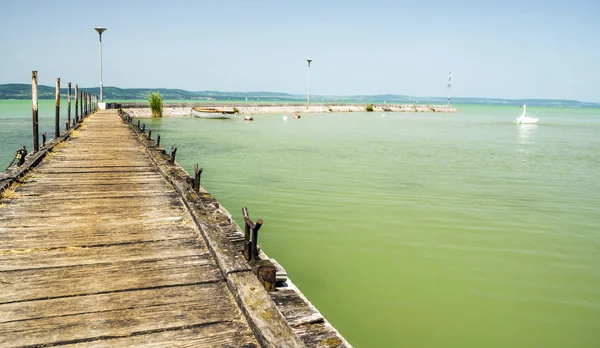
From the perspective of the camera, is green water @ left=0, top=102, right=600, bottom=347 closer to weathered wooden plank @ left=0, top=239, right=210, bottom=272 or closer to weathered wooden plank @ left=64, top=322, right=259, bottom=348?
weathered wooden plank @ left=0, top=239, right=210, bottom=272

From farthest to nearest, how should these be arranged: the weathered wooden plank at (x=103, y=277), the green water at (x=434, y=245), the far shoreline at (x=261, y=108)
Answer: the far shoreline at (x=261, y=108), the green water at (x=434, y=245), the weathered wooden plank at (x=103, y=277)

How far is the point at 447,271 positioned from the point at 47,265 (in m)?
5.71

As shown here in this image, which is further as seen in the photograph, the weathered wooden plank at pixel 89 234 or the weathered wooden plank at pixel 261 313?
the weathered wooden plank at pixel 89 234

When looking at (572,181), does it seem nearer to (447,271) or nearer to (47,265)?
(447,271)

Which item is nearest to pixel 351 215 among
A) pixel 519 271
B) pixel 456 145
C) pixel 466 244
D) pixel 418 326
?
pixel 466 244

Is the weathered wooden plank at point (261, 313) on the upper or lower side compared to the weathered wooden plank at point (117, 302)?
upper

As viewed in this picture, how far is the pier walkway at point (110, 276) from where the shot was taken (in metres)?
3.14

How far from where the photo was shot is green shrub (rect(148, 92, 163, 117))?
4558 centimetres

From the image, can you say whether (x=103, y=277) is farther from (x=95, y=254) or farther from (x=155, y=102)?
(x=155, y=102)

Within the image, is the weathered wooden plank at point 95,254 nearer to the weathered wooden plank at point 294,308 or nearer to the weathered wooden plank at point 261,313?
the weathered wooden plank at point 261,313

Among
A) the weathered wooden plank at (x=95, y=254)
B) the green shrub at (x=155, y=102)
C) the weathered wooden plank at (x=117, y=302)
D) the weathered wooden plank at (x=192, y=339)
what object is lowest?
the weathered wooden plank at (x=192, y=339)

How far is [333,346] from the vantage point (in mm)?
2984

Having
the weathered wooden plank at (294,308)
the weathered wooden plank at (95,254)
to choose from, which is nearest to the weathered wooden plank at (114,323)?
the weathered wooden plank at (294,308)

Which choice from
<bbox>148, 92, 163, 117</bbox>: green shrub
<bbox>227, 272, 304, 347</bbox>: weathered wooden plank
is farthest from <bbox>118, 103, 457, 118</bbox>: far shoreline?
<bbox>227, 272, 304, 347</bbox>: weathered wooden plank
